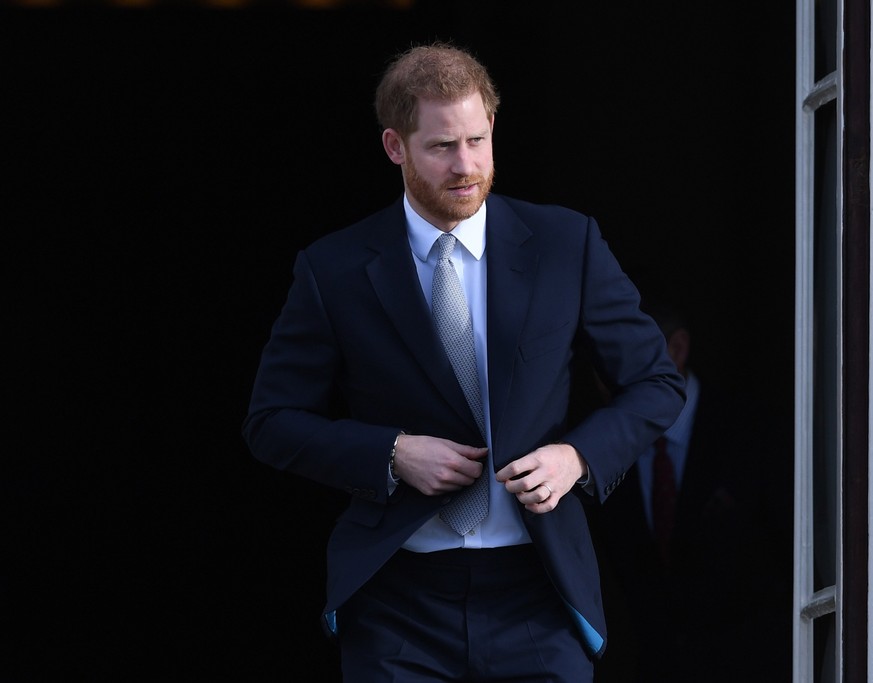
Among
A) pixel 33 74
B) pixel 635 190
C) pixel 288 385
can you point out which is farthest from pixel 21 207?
pixel 288 385

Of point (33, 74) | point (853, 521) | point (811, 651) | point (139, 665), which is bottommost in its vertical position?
point (139, 665)

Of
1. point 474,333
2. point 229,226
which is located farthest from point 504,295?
point 229,226

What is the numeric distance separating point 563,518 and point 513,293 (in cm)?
40

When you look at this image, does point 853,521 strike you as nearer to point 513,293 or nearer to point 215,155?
point 513,293

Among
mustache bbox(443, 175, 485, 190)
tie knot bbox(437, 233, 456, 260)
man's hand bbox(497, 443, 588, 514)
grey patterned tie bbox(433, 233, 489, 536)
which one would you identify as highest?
mustache bbox(443, 175, 485, 190)

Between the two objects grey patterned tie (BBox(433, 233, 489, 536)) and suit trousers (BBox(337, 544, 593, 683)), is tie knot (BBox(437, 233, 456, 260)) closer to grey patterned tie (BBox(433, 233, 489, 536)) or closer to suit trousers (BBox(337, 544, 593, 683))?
grey patterned tie (BBox(433, 233, 489, 536))

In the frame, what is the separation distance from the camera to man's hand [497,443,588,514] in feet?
9.05

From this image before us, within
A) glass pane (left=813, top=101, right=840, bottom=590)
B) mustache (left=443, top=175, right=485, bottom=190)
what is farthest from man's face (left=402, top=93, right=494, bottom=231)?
glass pane (left=813, top=101, right=840, bottom=590)

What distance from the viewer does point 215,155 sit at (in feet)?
24.0

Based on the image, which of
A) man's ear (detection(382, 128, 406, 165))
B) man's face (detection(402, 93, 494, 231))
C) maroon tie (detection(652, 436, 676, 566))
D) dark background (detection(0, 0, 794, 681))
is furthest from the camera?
dark background (detection(0, 0, 794, 681))

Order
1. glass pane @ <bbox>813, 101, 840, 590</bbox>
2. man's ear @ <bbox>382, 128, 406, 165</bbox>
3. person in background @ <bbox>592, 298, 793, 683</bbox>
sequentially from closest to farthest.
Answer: man's ear @ <bbox>382, 128, 406, 165</bbox> → glass pane @ <bbox>813, 101, 840, 590</bbox> → person in background @ <bbox>592, 298, 793, 683</bbox>

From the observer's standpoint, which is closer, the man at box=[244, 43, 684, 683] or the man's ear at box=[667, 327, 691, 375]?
the man at box=[244, 43, 684, 683]

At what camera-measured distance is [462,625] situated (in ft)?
9.70

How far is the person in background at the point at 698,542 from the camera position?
482 centimetres
